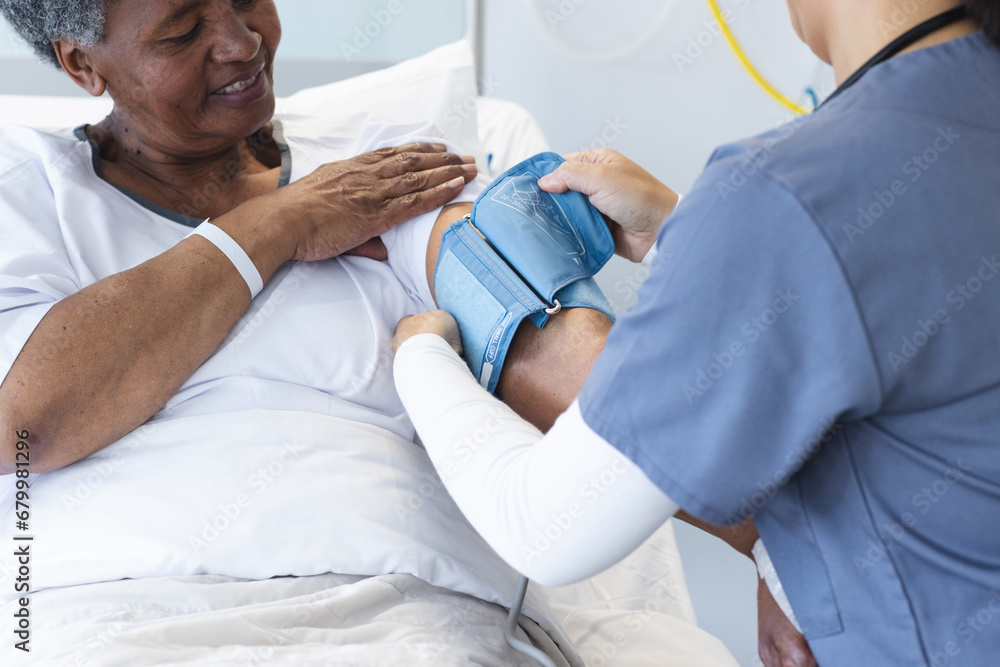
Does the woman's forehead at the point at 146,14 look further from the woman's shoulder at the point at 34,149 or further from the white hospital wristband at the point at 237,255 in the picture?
the white hospital wristband at the point at 237,255

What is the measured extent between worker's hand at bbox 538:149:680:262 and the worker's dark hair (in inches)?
21.1

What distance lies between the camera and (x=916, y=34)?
66 centimetres

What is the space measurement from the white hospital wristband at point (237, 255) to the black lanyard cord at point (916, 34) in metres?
0.83

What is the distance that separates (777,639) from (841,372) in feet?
1.18

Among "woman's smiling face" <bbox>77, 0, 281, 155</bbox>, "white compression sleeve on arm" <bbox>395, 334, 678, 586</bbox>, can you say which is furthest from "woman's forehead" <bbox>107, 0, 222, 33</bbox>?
"white compression sleeve on arm" <bbox>395, 334, 678, 586</bbox>

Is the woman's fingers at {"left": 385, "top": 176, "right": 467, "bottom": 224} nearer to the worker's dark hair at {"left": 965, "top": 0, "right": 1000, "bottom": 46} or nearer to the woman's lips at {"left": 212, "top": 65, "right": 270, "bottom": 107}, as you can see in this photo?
the woman's lips at {"left": 212, "top": 65, "right": 270, "bottom": 107}

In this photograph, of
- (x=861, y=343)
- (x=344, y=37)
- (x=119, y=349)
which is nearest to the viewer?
(x=861, y=343)

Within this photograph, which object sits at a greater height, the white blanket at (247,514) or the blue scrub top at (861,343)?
the blue scrub top at (861,343)

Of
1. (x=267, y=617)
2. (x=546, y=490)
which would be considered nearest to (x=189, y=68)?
(x=267, y=617)

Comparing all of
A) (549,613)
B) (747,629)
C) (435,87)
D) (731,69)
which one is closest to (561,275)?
(549,613)

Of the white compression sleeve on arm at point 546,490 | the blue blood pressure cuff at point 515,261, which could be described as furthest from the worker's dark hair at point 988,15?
the blue blood pressure cuff at point 515,261

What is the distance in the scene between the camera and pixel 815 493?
2.29ft

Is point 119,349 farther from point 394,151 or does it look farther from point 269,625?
point 394,151

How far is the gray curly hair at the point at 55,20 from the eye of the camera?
1201 mm
